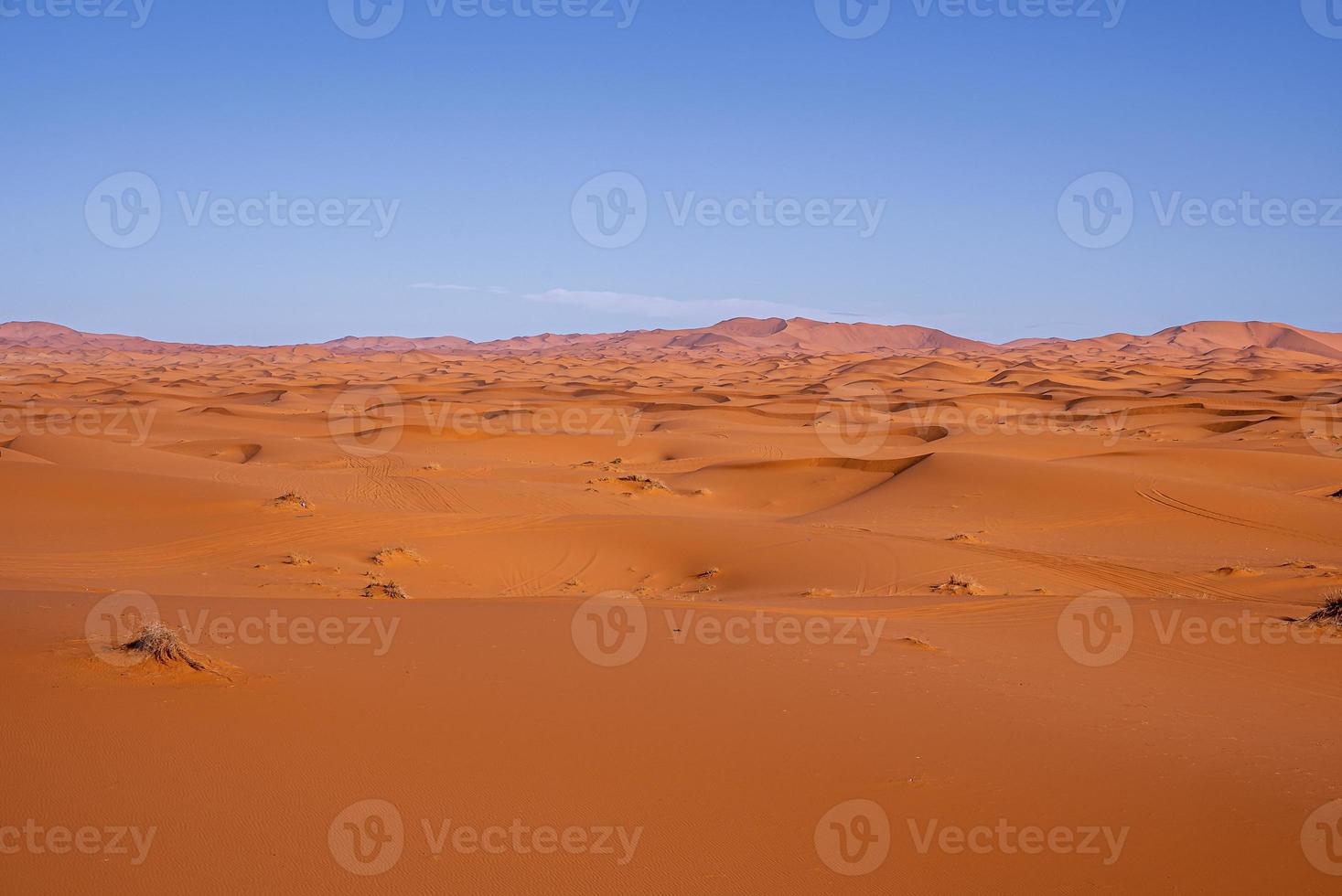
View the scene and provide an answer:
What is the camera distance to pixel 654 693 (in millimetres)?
6277

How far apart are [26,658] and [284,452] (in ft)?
68.9

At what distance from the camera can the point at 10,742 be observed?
4.57m

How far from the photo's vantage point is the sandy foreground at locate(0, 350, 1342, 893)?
413 cm

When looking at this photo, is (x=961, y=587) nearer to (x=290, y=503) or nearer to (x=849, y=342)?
(x=290, y=503)

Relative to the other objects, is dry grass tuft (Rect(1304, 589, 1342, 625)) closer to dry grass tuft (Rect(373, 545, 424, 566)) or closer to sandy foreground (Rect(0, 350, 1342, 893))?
sandy foreground (Rect(0, 350, 1342, 893))

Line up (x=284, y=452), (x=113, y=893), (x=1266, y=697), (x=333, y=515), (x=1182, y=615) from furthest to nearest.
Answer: (x=284, y=452)
(x=333, y=515)
(x=1182, y=615)
(x=1266, y=697)
(x=113, y=893)

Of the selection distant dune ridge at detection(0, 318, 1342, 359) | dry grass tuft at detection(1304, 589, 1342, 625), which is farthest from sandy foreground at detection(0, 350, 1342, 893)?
distant dune ridge at detection(0, 318, 1342, 359)

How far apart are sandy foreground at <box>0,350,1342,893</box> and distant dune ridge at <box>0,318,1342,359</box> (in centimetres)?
12284

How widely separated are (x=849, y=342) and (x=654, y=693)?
176717 mm

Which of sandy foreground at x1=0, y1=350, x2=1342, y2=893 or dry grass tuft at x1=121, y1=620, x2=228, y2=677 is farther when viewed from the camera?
dry grass tuft at x1=121, y1=620, x2=228, y2=677

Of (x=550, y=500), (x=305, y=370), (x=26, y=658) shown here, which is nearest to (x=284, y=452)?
(x=550, y=500)

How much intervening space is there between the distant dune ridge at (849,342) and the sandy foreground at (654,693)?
122842mm

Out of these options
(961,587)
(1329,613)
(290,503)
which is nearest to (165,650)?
(961,587)

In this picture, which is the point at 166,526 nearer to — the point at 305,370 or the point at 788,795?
the point at 788,795
